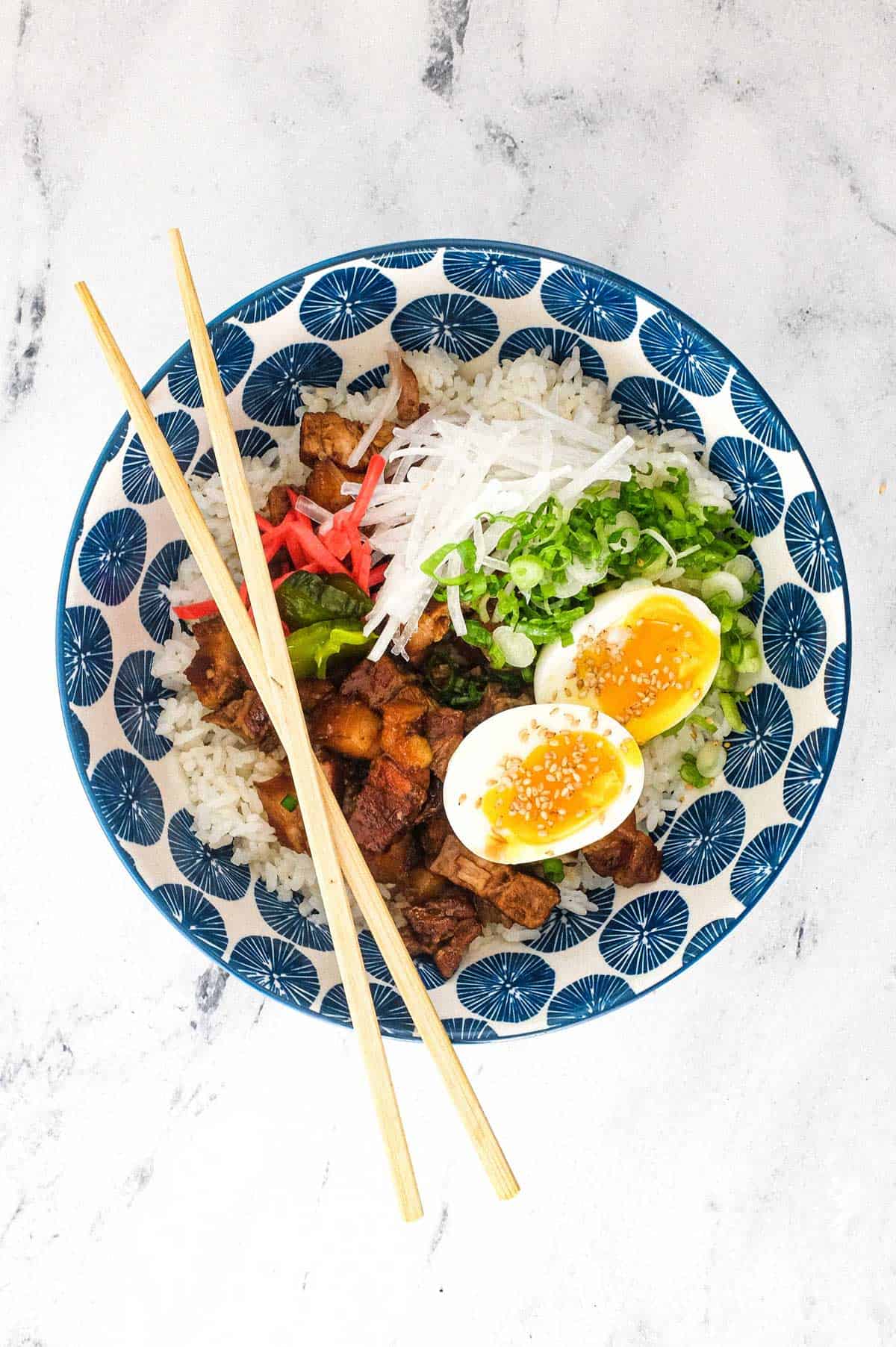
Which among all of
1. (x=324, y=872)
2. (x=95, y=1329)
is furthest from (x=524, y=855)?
(x=95, y=1329)

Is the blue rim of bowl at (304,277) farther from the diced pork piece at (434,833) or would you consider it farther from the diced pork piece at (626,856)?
the diced pork piece at (434,833)

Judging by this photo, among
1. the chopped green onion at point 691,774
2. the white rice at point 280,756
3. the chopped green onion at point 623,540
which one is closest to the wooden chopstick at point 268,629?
the white rice at point 280,756

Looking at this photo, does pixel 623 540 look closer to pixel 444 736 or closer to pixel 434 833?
pixel 444 736

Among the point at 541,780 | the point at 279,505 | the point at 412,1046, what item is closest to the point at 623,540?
the point at 541,780

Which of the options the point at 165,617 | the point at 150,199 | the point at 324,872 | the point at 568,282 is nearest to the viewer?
the point at 324,872

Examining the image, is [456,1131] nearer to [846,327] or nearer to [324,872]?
[324,872]

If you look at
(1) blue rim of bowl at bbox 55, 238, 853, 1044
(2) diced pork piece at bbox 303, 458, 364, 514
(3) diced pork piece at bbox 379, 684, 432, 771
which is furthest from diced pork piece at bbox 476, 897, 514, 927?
(2) diced pork piece at bbox 303, 458, 364, 514
